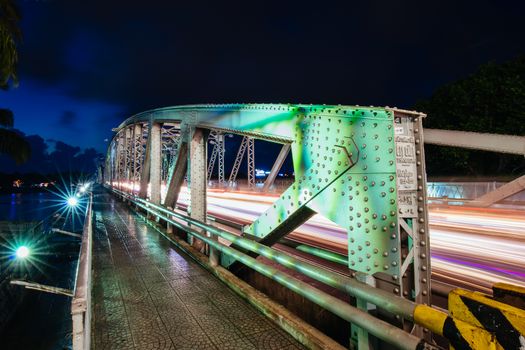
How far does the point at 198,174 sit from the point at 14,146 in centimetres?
1229

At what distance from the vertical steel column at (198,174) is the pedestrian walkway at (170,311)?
50.4 inches

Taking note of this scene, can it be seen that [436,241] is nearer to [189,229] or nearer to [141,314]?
[189,229]

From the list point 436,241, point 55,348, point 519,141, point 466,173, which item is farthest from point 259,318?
point 466,173

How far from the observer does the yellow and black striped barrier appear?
158 cm

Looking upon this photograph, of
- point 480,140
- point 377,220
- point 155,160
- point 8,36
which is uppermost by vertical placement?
point 8,36

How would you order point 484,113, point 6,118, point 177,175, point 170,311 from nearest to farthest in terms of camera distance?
point 170,311, point 177,175, point 6,118, point 484,113

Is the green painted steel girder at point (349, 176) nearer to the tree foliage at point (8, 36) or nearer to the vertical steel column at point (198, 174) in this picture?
the vertical steel column at point (198, 174)

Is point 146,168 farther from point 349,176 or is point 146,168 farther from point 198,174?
point 349,176

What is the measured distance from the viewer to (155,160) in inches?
531

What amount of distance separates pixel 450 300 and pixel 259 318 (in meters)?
2.88

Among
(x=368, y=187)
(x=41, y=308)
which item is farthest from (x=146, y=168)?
(x=368, y=187)

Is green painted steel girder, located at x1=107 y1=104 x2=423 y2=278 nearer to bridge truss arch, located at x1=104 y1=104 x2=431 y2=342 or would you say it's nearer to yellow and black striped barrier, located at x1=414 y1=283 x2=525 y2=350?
bridge truss arch, located at x1=104 y1=104 x2=431 y2=342

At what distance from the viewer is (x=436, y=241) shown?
10.7 meters

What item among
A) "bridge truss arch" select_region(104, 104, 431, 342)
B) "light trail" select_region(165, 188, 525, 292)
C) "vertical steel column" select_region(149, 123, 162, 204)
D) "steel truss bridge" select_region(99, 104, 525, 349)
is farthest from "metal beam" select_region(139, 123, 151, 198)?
"bridge truss arch" select_region(104, 104, 431, 342)
